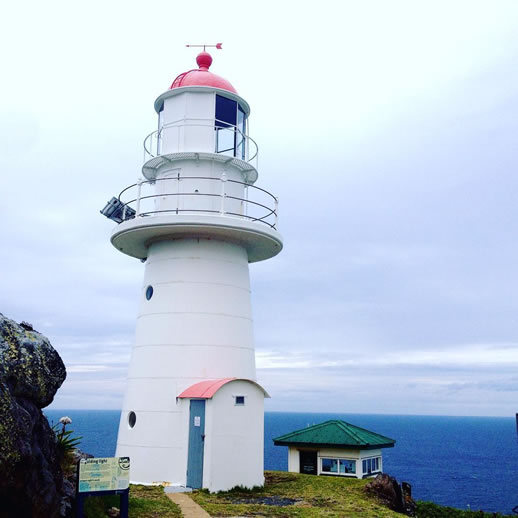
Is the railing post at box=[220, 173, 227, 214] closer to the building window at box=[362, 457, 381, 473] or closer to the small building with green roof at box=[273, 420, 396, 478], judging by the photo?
the small building with green roof at box=[273, 420, 396, 478]

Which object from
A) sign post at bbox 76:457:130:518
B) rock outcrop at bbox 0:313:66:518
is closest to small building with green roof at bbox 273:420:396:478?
sign post at bbox 76:457:130:518

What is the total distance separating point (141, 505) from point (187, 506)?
102 centimetres

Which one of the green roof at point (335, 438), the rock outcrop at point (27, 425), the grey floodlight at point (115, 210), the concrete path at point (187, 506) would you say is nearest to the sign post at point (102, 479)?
the rock outcrop at point (27, 425)

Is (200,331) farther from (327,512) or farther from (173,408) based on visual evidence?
(327,512)

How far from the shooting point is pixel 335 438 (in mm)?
17641

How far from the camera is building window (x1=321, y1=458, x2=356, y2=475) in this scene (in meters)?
17.5

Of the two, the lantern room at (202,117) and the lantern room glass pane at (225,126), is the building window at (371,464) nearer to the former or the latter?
the lantern room at (202,117)

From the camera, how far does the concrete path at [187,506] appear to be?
11.1 meters

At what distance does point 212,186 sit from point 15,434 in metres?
9.97

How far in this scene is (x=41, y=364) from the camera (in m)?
8.41

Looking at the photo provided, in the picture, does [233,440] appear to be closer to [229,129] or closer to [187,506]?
[187,506]

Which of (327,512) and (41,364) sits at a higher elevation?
(41,364)

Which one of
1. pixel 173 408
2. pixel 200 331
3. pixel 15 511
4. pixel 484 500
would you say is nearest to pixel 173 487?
pixel 173 408

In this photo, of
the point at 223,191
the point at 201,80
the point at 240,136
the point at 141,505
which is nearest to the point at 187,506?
the point at 141,505
